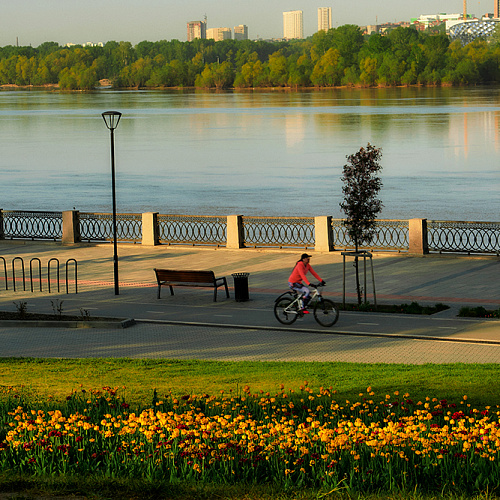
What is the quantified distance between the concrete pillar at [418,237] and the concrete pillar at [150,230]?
8104 mm

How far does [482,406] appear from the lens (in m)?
10.8

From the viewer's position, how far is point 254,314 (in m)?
18.2

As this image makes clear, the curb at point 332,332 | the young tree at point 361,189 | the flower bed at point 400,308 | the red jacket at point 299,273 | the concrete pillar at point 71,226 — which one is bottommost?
the curb at point 332,332

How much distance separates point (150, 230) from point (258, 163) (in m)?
44.9

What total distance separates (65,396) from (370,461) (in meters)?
4.94

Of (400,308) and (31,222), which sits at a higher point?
(31,222)

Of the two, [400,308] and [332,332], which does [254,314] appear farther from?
[400,308]

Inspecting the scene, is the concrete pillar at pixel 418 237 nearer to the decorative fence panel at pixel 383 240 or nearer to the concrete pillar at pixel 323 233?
the decorative fence panel at pixel 383 240

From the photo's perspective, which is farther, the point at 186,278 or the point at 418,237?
the point at 418,237

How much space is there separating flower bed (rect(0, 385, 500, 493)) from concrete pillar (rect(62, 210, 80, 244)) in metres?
19.1

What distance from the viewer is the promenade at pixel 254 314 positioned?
49.5 feet

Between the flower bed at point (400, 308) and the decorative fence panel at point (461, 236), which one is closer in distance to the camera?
the flower bed at point (400, 308)

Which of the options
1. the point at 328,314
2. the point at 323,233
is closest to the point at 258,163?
the point at 323,233

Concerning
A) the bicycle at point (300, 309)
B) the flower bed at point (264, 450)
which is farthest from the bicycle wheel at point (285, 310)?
the flower bed at point (264, 450)
